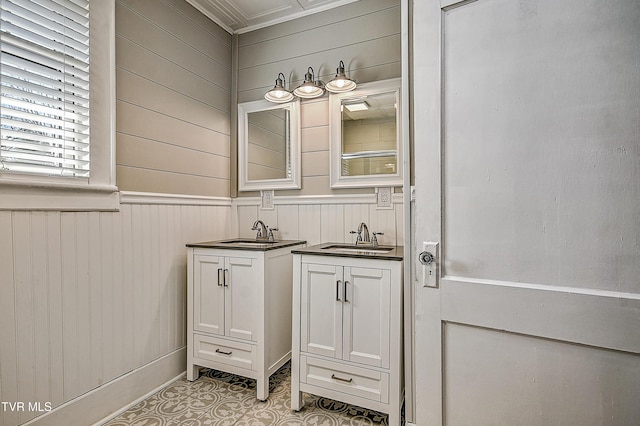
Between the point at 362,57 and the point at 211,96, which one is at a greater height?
the point at 362,57

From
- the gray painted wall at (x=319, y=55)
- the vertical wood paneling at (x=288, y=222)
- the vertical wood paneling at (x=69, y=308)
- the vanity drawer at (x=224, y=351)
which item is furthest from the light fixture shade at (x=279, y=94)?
the vanity drawer at (x=224, y=351)

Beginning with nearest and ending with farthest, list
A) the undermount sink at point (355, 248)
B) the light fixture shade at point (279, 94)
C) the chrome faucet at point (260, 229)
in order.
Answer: the undermount sink at point (355, 248) → the light fixture shade at point (279, 94) → the chrome faucet at point (260, 229)

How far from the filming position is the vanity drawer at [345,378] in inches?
66.2

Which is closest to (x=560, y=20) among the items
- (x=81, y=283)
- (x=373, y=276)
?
(x=373, y=276)

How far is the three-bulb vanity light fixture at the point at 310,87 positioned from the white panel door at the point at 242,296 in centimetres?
128

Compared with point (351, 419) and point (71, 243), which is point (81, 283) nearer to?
point (71, 243)

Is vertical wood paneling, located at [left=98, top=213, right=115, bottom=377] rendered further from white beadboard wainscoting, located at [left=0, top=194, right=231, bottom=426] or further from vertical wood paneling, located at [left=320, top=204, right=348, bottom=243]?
vertical wood paneling, located at [left=320, top=204, right=348, bottom=243]

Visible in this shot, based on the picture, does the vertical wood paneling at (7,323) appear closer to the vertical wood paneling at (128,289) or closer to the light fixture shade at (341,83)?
the vertical wood paneling at (128,289)

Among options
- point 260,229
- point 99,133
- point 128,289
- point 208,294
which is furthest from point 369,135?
point 128,289

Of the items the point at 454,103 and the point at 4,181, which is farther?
the point at 4,181

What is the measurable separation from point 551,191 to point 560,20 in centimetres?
53

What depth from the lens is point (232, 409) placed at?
1863mm

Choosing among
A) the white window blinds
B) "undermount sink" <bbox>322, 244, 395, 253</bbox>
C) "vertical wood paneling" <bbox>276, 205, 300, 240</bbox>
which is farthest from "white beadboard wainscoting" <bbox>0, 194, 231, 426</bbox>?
"undermount sink" <bbox>322, 244, 395, 253</bbox>

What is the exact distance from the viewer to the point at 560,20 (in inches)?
39.9
